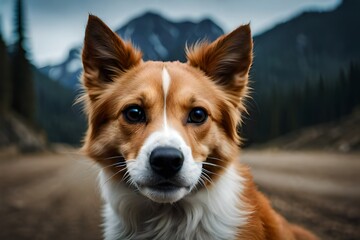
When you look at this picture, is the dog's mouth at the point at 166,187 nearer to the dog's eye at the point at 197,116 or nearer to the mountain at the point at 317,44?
the dog's eye at the point at 197,116

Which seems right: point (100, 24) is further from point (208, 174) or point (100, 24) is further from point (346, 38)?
point (346, 38)

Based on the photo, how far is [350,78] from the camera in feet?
22.5

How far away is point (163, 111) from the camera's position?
309 centimetres

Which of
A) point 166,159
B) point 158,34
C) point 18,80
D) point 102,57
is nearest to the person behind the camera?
point 166,159

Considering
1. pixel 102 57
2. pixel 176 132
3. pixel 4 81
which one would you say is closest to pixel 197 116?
pixel 176 132

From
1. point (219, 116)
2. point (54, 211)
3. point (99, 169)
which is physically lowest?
point (54, 211)

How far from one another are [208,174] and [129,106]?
31.2 inches

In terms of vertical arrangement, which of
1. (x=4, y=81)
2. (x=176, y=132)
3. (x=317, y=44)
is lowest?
(x=4, y=81)

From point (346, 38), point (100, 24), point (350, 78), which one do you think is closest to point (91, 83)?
point (100, 24)

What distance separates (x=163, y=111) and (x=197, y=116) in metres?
0.28

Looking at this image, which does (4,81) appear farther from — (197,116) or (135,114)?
(197,116)

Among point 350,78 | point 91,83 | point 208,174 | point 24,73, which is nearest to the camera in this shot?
point 208,174

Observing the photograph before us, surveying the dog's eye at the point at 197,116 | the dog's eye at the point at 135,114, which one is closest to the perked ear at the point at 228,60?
the dog's eye at the point at 197,116

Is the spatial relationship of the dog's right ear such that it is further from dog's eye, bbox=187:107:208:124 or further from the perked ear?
dog's eye, bbox=187:107:208:124
